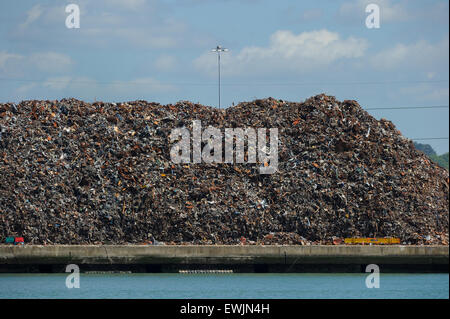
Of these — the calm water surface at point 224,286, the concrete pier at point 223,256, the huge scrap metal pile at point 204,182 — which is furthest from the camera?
the huge scrap metal pile at point 204,182

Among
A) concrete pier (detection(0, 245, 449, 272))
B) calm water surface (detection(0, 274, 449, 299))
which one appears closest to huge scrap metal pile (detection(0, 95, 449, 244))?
concrete pier (detection(0, 245, 449, 272))

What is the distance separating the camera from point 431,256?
3884 centimetres

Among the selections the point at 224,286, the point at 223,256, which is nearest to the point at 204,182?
the point at 223,256

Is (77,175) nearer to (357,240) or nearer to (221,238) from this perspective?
(221,238)

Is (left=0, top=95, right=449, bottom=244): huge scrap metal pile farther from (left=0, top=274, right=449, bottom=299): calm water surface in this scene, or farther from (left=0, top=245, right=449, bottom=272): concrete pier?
(left=0, top=274, right=449, bottom=299): calm water surface

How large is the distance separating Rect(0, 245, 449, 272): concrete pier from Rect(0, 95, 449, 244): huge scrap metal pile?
231 centimetres

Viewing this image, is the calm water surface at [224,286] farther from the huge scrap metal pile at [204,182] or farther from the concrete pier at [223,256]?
the huge scrap metal pile at [204,182]

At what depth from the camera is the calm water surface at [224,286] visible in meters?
32.0

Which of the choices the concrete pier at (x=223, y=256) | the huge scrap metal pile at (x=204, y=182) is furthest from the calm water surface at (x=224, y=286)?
the huge scrap metal pile at (x=204, y=182)

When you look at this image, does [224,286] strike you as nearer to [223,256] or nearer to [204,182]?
[223,256]

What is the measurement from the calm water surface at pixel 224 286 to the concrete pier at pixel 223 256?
653 mm
